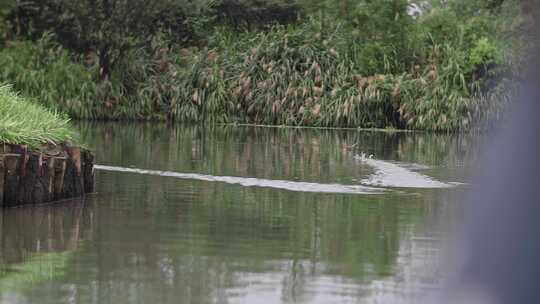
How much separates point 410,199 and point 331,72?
25239mm

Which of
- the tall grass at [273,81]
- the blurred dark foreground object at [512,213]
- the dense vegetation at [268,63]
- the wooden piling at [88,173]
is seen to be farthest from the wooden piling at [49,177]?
the tall grass at [273,81]

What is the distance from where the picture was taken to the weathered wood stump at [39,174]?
1600 cm

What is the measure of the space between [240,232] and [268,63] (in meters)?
30.1

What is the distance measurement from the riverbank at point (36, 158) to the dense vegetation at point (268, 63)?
23.9 metres

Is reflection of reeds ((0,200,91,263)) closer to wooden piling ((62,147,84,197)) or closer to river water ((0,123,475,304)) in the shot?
river water ((0,123,475,304))

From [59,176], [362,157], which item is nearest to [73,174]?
[59,176]

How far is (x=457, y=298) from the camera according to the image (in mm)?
8922

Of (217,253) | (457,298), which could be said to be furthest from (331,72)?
(457,298)

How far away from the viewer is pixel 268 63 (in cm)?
4453

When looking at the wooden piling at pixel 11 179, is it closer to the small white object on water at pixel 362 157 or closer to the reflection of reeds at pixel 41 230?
the reflection of reeds at pixel 41 230

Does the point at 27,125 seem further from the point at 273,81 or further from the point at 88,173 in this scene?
the point at 273,81

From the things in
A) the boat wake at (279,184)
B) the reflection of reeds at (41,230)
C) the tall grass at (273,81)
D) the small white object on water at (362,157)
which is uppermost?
the tall grass at (273,81)

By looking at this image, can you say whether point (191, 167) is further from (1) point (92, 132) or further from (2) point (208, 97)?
(2) point (208, 97)

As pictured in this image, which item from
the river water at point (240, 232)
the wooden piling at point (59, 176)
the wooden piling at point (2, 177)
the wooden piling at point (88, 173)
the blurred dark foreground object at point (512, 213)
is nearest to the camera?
the blurred dark foreground object at point (512, 213)
